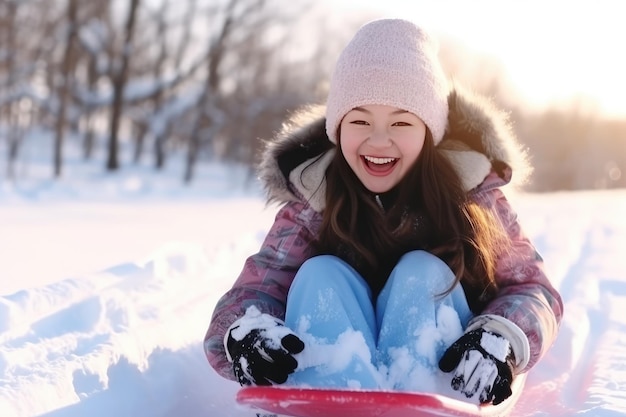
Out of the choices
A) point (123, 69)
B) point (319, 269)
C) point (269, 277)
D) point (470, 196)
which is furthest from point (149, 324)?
point (123, 69)

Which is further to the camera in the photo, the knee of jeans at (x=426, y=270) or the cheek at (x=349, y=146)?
the cheek at (x=349, y=146)

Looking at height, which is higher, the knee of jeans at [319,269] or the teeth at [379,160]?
the teeth at [379,160]

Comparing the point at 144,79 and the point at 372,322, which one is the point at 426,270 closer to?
the point at 372,322

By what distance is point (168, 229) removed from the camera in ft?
16.0

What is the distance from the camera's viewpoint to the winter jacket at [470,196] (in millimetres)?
1684

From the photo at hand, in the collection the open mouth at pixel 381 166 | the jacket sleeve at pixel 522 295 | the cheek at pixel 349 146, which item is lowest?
the jacket sleeve at pixel 522 295

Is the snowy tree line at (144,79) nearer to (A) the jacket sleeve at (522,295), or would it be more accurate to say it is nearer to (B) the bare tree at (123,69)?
(B) the bare tree at (123,69)

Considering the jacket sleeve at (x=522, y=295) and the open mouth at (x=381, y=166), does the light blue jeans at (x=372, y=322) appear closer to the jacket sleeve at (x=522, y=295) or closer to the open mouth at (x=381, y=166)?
the jacket sleeve at (x=522, y=295)

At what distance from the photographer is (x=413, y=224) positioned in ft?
6.04

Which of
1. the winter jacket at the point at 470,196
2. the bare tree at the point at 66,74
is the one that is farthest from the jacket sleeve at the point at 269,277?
the bare tree at the point at 66,74

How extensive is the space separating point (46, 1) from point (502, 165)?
16.1 meters

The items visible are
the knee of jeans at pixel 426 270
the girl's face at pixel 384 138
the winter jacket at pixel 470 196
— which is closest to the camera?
the knee of jeans at pixel 426 270

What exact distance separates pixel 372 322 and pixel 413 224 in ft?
1.16

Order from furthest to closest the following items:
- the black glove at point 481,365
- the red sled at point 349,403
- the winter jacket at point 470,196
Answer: the winter jacket at point 470,196
the black glove at point 481,365
the red sled at point 349,403
